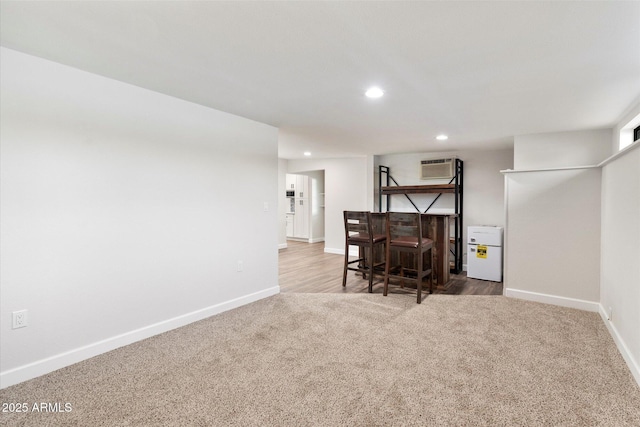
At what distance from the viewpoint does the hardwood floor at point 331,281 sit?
4168mm

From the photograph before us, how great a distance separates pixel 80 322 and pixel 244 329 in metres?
1.25

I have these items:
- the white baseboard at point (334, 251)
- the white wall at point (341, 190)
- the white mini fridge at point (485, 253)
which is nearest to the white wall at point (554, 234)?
the white mini fridge at point (485, 253)

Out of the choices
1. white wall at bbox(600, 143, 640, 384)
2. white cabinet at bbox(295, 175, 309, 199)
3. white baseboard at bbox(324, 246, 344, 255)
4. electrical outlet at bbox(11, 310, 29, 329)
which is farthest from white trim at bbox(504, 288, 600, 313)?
white cabinet at bbox(295, 175, 309, 199)

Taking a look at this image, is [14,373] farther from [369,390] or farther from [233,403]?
[369,390]

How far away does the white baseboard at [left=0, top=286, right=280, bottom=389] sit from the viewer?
2.06m

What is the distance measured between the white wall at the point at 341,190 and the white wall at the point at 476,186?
0.88m

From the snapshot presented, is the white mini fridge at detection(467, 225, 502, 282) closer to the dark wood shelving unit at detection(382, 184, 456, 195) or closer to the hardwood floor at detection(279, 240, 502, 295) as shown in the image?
the hardwood floor at detection(279, 240, 502, 295)

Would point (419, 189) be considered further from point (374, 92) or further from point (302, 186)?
point (302, 186)

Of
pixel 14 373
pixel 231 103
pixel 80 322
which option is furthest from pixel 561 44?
pixel 14 373

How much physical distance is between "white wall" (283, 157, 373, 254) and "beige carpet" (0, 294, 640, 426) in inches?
151

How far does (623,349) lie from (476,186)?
3.72 m

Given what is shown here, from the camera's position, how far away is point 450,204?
5.97 m

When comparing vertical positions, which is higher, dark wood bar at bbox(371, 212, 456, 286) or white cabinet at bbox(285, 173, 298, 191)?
white cabinet at bbox(285, 173, 298, 191)

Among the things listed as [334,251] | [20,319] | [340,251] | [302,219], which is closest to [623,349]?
[20,319]
